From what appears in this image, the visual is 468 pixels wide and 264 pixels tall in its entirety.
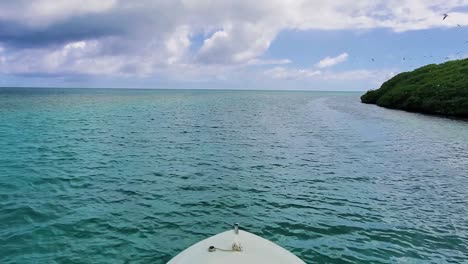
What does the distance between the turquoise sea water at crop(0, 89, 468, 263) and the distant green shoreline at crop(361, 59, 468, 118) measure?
32.6 meters

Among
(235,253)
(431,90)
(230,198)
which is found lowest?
(230,198)

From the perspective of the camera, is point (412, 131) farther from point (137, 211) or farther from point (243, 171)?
point (137, 211)

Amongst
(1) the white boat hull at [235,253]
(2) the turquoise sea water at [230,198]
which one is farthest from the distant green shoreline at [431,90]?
(1) the white boat hull at [235,253]

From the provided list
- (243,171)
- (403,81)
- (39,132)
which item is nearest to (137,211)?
(243,171)

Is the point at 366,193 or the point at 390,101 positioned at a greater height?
the point at 390,101

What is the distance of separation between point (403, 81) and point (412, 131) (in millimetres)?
58221

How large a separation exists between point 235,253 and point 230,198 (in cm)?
985

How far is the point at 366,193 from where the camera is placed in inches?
752

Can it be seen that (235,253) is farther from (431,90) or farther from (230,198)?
(431,90)

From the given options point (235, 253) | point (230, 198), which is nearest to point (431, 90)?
point (230, 198)

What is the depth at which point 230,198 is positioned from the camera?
18.0m

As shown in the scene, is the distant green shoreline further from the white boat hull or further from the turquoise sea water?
the white boat hull

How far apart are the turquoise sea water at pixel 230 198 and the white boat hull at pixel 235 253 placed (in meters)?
3.29

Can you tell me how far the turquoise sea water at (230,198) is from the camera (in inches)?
493
